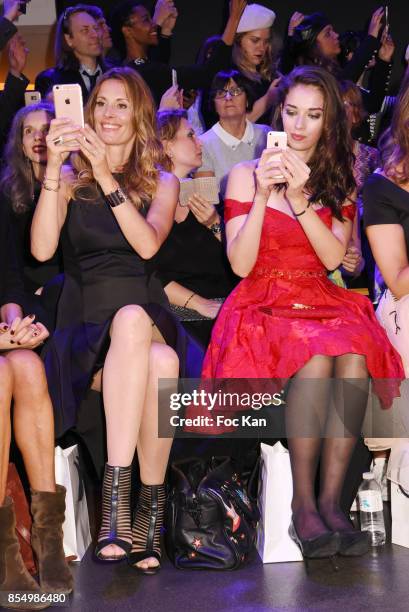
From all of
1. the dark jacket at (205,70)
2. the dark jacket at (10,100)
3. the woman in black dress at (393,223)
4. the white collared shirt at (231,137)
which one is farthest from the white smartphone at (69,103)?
the dark jacket at (205,70)

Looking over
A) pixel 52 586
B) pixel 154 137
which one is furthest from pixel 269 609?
pixel 154 137

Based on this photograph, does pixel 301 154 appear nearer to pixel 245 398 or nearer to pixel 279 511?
pixel 245 398

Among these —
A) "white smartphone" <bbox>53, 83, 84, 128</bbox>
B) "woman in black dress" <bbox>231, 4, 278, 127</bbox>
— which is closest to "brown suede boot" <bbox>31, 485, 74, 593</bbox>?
"white smartphone" <bbox>53, 83, 84, 128</bbox>

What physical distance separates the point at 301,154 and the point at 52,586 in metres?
1.56

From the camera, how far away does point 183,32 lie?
6.06 metres

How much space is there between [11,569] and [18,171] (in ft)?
5.31

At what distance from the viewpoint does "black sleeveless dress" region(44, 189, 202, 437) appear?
8.90 ft

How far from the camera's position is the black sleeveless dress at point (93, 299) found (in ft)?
8.90

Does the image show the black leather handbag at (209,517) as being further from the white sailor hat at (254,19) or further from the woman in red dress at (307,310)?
the white sailor hat at (254,19)

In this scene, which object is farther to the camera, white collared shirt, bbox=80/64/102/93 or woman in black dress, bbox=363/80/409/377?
white collared shirt, bbox=80/64/102/93

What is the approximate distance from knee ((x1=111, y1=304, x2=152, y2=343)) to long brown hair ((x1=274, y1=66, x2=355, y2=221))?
76 cm

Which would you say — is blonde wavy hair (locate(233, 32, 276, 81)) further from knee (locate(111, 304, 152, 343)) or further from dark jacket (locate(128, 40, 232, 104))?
knee (locate(111, 304, 152, 343))

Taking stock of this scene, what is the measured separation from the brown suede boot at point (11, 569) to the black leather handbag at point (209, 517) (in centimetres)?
44

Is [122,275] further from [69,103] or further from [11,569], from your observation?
[11,569]
